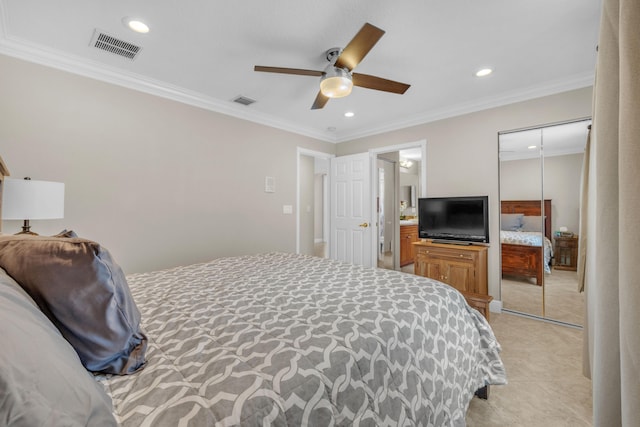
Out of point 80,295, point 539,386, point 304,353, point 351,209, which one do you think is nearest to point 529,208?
point 539,386

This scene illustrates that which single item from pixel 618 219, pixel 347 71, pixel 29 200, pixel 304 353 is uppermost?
pixel 347 71

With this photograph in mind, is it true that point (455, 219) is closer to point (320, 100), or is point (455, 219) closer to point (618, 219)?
point (320, 100)

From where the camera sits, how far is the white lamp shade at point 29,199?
1812mm

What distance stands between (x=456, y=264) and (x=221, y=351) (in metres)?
3.08

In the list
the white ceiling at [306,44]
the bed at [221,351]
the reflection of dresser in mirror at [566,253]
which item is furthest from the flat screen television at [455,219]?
the bed at [221,351]

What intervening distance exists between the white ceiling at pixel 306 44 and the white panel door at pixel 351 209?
4.69 ft

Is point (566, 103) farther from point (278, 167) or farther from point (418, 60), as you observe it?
point (278, 167)

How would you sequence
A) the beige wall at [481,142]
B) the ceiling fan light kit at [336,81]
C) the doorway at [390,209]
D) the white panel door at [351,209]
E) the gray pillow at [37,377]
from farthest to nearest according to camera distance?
the doorway at [390,209], the white panel door at [351,209], the beige wall at [481,142], the ceiling fan light kit at [336,81], the gray pillow at [37,377]

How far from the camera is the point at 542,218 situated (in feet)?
10.0

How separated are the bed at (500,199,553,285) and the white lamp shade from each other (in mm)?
4327

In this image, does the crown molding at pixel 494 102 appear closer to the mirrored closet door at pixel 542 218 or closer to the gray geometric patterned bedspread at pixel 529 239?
the mirrored closet door at pixel 542 218

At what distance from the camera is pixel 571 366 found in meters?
2.13

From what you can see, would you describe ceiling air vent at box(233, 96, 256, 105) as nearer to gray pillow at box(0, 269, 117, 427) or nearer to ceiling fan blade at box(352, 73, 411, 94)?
ceiling fan blade at box(352, 73, 411, 94)

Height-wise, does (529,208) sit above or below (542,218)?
above
